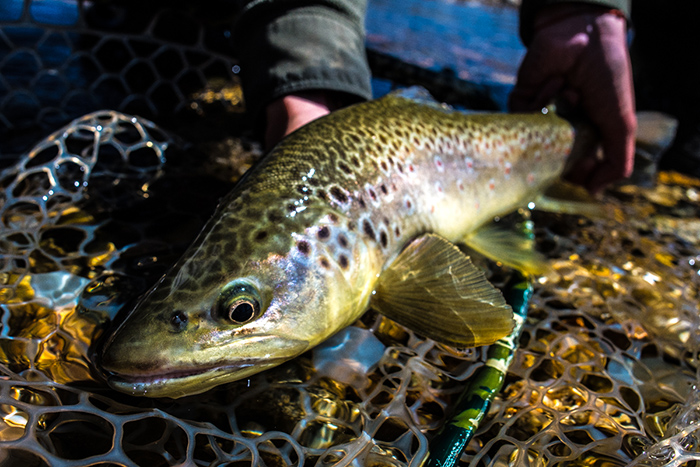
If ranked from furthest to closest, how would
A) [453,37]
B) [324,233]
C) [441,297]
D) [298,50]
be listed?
[453,37] → [298,50] → [441,297] → [324,233]

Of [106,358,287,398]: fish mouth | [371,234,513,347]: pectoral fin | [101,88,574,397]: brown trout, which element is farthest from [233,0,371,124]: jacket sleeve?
[106,358,287,398]: fish mouth

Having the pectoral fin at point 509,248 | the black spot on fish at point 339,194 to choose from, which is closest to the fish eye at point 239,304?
the black spot on fish at point 339,194

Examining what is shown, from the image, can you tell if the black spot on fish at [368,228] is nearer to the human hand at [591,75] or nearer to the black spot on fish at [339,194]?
the black spot on fish at [339,194]

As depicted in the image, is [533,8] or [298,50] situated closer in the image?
[298,50]

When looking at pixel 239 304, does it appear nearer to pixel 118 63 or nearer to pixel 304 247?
pixel 304 247

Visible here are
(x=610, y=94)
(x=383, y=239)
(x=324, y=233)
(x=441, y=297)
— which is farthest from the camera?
(x=610, y=94)

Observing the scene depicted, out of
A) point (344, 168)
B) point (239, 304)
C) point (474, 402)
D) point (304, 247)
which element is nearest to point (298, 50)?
point (344, 168)

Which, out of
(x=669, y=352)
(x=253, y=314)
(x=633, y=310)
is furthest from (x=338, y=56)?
(x=669, y=352)
